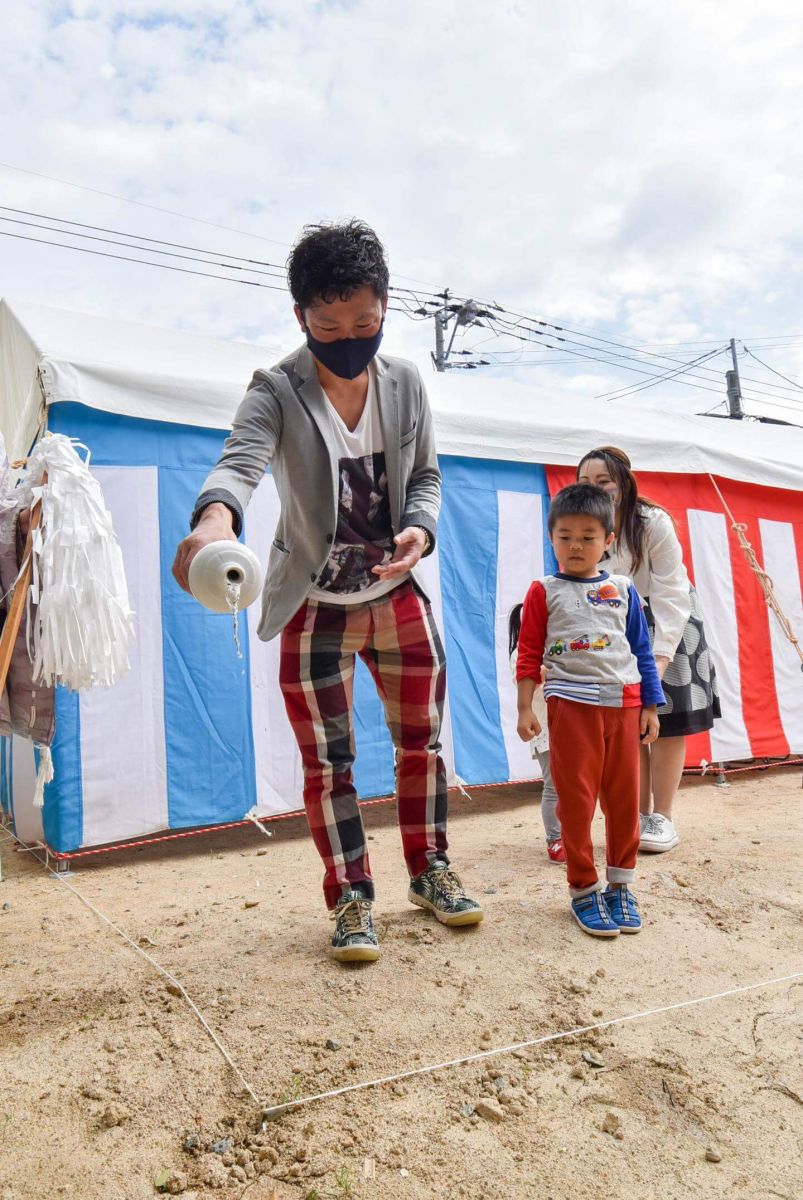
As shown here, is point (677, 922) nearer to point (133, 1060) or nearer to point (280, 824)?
point (133, 1060)

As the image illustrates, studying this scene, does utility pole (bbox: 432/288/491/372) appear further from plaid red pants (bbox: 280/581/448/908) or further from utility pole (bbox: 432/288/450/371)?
plaid red pants (bbox: 280/581/448/908)

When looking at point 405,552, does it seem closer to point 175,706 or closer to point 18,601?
point 18,601

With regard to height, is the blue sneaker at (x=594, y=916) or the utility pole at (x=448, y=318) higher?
the utility pole at (x=448, y=318)

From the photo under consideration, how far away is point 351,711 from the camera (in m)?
2.00

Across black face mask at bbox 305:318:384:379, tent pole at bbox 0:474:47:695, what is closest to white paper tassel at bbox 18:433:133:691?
tent pole at bbox 0:474:47:695

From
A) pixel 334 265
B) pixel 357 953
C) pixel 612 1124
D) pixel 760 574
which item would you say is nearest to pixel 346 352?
pixel 334 265

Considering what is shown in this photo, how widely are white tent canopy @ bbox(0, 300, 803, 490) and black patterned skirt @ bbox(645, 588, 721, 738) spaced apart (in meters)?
1.37

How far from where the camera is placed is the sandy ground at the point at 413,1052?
1.25 metres

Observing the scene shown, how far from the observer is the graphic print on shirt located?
75.9 inches

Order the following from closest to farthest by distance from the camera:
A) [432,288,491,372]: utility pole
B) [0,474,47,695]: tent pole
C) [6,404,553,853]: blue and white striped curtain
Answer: [0,474,47,695]: tent pole < [6,404,553,853]: blue and white striped curtain < [432,288,491,372]: utility pole

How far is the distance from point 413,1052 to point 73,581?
1.54 metres

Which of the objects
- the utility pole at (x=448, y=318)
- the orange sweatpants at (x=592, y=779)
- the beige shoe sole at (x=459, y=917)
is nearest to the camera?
the beige shoe sole at (x=459, y=917)

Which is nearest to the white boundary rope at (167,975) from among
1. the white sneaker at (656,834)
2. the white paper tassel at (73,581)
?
the white paper tassel at (73,581)

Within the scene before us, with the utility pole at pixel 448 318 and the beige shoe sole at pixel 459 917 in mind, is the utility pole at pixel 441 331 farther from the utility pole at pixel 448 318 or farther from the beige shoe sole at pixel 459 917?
the beige shoe sole at pixel 459 917
